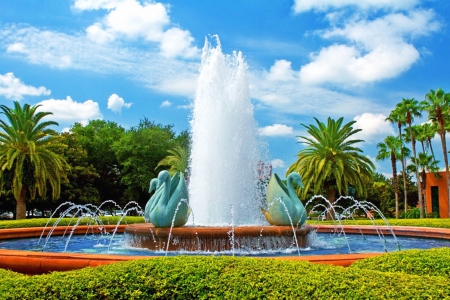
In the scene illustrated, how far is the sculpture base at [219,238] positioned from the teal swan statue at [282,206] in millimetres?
441

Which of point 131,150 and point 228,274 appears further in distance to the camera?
point 131,150

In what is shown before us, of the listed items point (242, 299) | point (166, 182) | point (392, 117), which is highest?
point (392, 117)

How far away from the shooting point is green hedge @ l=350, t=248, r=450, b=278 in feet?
17.3

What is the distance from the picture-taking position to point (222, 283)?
456 cm

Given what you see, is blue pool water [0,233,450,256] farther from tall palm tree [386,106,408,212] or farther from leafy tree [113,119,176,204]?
tall palm tree [386,106,408,212]

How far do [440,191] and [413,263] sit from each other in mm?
33660

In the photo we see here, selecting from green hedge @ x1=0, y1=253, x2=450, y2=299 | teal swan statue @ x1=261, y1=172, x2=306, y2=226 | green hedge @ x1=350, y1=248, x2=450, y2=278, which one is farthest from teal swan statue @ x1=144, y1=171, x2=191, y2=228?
green hedge @ x1=350, y1=248, x2=450, y2=278

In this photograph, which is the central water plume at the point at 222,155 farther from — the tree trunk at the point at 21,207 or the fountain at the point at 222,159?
the tree trunk at the point at 21,207

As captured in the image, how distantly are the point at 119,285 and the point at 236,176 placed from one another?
913 cm

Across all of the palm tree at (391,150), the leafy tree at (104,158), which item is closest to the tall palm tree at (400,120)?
the palm tree at (391,150)

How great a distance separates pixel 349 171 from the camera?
2722 cm

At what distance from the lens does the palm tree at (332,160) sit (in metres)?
26.8

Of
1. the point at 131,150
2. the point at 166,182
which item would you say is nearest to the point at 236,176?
the point at 166,182

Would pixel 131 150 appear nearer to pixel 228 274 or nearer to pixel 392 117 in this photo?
pixel 392 117
